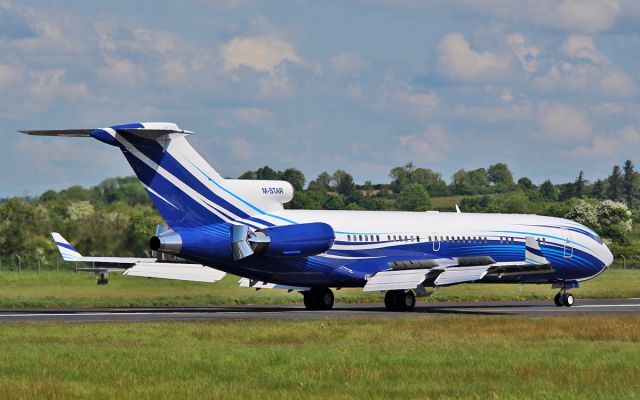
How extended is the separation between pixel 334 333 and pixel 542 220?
24.5 metres

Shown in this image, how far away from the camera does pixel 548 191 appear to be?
7382 inches

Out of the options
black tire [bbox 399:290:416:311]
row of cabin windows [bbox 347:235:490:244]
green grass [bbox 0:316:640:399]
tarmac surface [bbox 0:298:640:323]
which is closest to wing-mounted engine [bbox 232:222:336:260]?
row of cabin windows [bbox 347:235:490:244]

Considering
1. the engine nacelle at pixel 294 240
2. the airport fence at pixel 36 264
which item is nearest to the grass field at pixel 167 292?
the airport fence at pixel 36 264

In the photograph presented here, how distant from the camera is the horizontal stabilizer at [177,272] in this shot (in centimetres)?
4791

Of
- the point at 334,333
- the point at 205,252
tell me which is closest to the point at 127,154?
the point at 205,252

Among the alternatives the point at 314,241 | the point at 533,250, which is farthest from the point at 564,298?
the point at 314,241

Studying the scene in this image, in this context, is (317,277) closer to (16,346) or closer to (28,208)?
(16,346)

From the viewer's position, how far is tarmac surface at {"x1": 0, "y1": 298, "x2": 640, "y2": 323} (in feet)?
140

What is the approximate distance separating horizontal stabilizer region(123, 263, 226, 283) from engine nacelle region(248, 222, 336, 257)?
13.4 ft

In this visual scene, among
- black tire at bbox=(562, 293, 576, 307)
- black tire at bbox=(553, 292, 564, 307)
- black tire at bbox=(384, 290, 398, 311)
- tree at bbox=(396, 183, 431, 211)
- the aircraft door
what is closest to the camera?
black tire at bbox=(384, 290, 398, 311)

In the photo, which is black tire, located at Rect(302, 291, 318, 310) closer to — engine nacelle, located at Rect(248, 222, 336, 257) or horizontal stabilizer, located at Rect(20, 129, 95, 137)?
engine nacelle, located at Rect(248, 222, 336, 257)

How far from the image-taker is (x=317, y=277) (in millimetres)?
47156

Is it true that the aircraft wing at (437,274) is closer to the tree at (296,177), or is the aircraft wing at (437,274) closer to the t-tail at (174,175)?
the t-tail at (174,175)

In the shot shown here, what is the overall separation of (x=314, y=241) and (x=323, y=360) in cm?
1928
